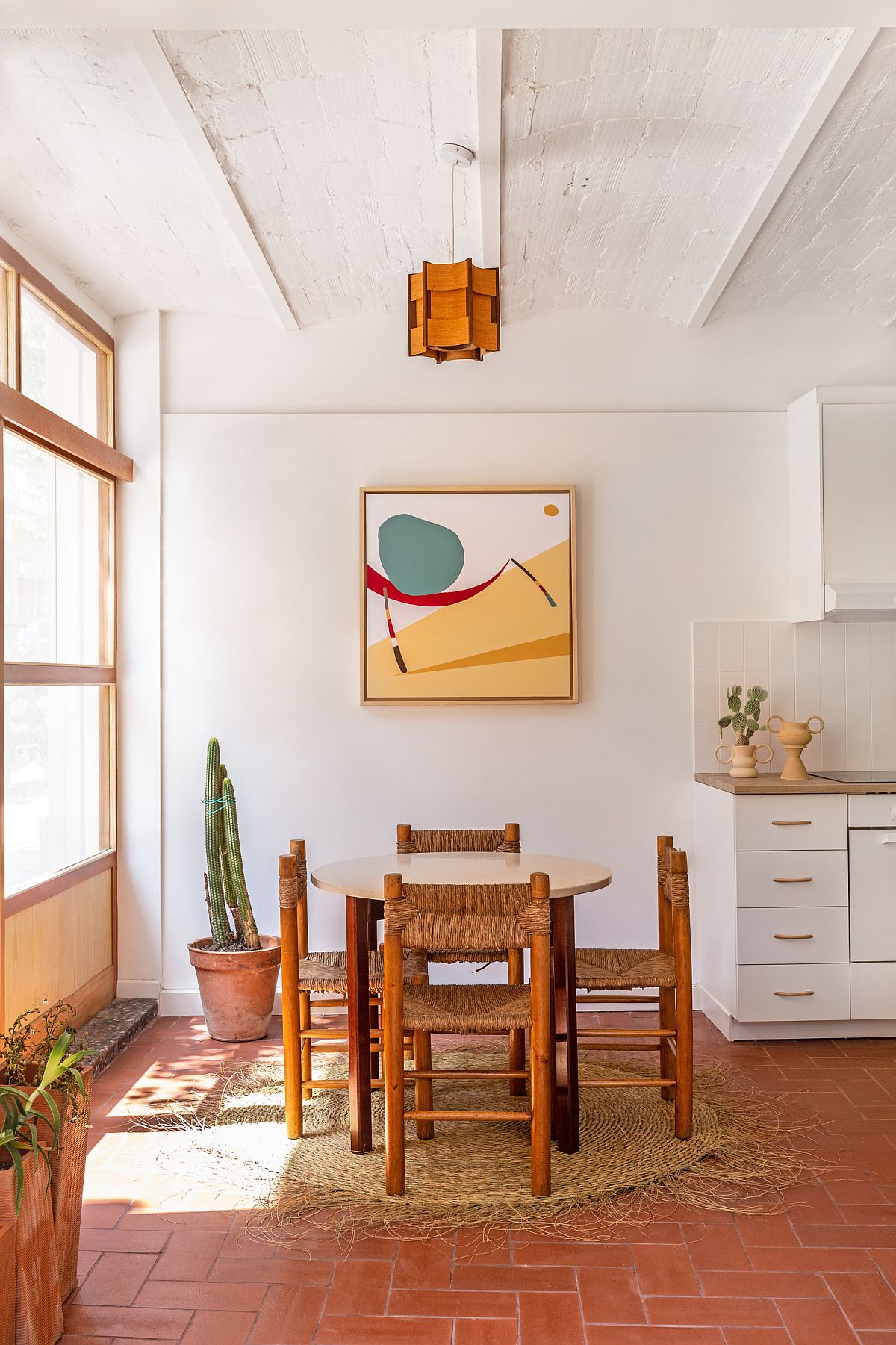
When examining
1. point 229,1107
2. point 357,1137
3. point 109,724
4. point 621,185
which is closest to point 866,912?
point 357,1137

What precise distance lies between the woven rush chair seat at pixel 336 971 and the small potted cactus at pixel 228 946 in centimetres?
78

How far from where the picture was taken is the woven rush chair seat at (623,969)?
331cm

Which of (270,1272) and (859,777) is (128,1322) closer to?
(270,1272)

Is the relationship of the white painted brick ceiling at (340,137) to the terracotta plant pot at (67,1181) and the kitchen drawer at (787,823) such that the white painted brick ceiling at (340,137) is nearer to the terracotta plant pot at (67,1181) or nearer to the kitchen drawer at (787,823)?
the kitchen drawer at (787,823)

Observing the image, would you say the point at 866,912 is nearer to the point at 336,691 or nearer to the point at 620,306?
the point at 336,691

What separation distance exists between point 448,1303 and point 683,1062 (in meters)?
1.12

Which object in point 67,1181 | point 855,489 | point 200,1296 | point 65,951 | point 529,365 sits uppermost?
point 529,365

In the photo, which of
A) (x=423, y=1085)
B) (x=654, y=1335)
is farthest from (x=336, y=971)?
(x=654, y=1335)

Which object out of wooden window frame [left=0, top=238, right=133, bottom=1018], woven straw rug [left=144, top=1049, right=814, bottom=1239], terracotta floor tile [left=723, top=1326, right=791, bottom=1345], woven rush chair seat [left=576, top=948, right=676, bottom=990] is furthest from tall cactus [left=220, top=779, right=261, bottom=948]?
terracotta floor tile [left=723, top=1326, right=791, bottom=1345]

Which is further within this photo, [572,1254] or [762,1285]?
[572,1254]

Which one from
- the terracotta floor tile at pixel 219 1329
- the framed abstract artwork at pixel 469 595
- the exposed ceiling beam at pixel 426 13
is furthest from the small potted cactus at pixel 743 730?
the terracotta floor tile at pixel 219 1329

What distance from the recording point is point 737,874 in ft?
14.0

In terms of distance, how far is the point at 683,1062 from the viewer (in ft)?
10.8

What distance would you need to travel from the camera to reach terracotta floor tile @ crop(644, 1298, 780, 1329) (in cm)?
239
